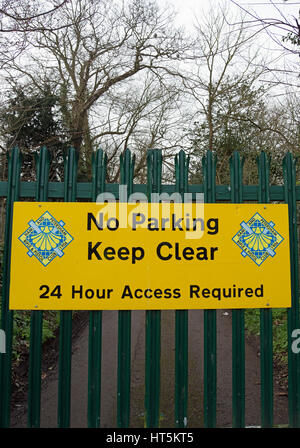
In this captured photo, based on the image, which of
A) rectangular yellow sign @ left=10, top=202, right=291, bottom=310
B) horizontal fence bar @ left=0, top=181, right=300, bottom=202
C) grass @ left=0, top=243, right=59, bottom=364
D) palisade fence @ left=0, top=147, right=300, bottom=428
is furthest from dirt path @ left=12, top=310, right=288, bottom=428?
horizontal fence bar @ left=0, top=181, right=300, bottom=202

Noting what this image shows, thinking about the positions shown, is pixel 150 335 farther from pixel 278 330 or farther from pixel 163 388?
pixel 278 330

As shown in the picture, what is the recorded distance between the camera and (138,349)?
618cm

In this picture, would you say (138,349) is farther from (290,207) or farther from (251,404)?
(290,207)

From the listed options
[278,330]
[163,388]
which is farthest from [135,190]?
[278,330]

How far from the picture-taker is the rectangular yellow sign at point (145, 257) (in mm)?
2883

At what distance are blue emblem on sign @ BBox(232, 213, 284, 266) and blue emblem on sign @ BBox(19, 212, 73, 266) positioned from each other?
150cm

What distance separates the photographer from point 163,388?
14.9ft

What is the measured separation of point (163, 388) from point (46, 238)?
2842mm

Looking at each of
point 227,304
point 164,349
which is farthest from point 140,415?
point 164,349

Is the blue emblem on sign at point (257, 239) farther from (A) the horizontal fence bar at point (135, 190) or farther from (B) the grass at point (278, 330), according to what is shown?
(B) the grass at point (278, 330)

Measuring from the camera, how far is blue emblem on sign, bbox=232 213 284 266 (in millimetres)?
3008

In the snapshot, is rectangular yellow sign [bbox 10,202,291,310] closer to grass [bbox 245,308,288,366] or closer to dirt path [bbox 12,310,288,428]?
dirt path [bbox 12,310,288,428]

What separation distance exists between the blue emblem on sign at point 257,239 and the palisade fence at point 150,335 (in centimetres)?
18
